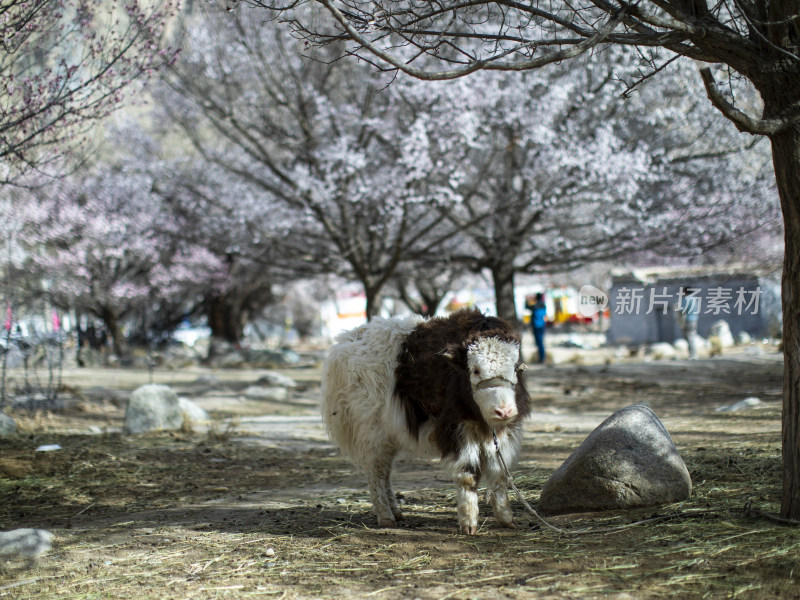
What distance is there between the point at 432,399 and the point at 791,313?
230cm

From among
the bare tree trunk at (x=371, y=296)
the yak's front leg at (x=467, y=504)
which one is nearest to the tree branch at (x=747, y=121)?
the yak's front leg at (x=467, y=504)

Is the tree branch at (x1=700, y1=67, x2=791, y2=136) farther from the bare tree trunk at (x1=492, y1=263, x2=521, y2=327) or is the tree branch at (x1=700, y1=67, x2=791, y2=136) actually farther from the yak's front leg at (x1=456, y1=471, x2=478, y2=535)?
the bare tree trunk at (x1=492, y1=263, x2=521, y2=327)

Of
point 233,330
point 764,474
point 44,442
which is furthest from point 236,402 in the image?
point 233,330

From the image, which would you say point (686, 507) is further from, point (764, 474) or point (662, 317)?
point (662, 317)

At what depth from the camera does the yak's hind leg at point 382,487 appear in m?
5.16

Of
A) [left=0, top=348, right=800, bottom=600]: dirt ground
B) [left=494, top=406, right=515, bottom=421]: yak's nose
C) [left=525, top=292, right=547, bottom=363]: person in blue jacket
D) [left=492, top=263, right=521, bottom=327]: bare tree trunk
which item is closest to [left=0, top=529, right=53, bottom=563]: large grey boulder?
[left=0, top=348, right=800, bottom=600]: dirt ground

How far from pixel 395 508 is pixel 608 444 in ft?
5.28

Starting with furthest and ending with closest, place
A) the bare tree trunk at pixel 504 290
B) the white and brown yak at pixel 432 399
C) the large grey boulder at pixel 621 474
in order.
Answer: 1. the bare tree trunk at pixel 504 290
2. the large grey boulder at pixel 621 474
3. the white and brown yak at pixel 432 399

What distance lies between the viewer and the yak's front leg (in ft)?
15.6

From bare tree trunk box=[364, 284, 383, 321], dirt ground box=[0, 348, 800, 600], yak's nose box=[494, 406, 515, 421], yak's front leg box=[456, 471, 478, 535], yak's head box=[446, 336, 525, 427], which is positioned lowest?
dirt ground box=[0, 348, 800, 600]

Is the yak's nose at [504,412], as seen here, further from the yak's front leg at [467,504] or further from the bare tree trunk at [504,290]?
the bare tree trunk at [504,290]

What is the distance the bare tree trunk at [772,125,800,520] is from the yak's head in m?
1.64

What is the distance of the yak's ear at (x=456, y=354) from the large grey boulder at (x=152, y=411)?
19.6 feet

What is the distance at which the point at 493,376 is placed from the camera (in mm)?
4574
